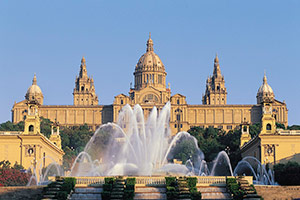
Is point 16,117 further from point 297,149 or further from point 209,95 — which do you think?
point 297,149

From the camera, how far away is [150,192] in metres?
50.2

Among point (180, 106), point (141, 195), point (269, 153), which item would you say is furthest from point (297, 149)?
point (180, 106)

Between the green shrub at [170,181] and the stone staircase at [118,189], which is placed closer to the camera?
the stone staircase at [118,189]

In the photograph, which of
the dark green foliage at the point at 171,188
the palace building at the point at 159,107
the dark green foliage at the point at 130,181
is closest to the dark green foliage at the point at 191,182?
the dark green foliage at the point at 171,188

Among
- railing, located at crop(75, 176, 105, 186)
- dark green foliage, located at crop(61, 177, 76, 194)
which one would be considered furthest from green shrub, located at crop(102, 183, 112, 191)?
railing, located at crop(75, 176, 105, 186)

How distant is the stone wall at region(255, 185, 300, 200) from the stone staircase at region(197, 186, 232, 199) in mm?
2664

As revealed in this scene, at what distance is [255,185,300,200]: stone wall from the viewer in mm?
51281

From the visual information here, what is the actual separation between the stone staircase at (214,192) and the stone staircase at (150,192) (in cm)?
273

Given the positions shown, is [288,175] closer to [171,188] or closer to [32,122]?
[171,188]

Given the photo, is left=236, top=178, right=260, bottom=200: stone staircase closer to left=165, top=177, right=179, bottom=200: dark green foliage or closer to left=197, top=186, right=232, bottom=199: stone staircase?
left=197, top=186, right=232, bottom=199: stone staircase

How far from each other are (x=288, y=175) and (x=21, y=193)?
101ft

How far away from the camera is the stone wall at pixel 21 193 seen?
51.6 meters

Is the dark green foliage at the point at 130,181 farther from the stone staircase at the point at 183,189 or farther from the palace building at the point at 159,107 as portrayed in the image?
the palace building at the point at 159,107

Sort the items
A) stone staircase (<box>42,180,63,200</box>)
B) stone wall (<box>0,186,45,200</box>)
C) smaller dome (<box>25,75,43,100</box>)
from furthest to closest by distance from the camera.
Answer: smaller dome (<box>25,75,43,100</box>)
stone wall (<box>0,186,45,200</box>)
stone staircase (<box>42,180,63,200</box>)
